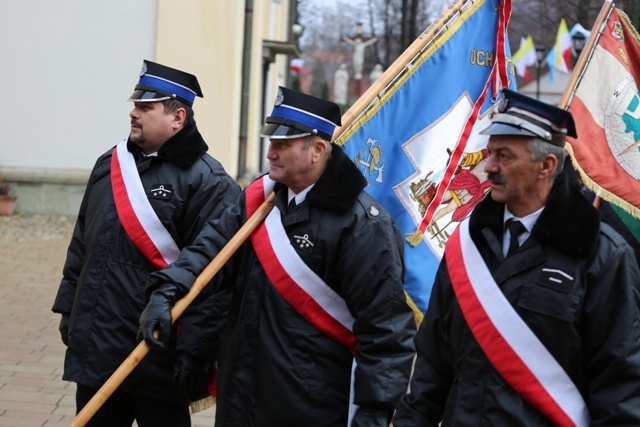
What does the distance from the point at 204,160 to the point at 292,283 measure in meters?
1.18

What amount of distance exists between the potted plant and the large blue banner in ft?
37.9

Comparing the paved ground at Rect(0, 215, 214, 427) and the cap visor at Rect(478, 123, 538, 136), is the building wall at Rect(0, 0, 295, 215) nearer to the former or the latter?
the paved ground at Rect(0, 215, 214, 427)

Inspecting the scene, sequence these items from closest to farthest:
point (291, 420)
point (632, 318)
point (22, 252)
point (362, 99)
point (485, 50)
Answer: point (632, 318) → point (291, 420) → point (362, 99) → point (485, 50) → point (22, 252)

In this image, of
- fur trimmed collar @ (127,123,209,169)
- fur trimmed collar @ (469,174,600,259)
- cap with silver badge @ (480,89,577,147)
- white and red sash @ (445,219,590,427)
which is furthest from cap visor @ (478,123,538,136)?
fur trimmed collar @ (127,123,209,169)

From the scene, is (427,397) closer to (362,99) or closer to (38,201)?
(362,99)

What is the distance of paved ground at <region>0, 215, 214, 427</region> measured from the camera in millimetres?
6602

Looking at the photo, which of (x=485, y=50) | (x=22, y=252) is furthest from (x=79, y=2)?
(x=485, y=50)

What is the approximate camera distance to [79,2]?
1622cm

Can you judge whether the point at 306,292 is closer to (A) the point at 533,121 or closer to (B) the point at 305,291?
(B) the point at 305,291

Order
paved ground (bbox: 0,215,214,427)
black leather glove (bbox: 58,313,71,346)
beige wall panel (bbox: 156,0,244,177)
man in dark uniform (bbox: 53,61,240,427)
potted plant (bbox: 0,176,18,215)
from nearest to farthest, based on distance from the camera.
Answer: man in dark uniform (bbox: 53,61,240,427) < black leather glove (bbox: 58,313,71,346) < paved ground (bbox: 0,215,214,427) < potted plant (bbox: 0,176,18,215) < beige wall panel (bbox: 156,0,244,177)

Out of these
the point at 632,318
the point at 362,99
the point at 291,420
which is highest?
the point at 362,99

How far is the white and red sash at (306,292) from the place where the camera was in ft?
13.3

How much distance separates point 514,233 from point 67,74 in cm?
1379

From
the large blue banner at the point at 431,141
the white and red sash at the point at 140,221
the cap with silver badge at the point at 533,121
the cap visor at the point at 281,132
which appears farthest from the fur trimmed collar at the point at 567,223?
the white and red sash at the point at 140,221
